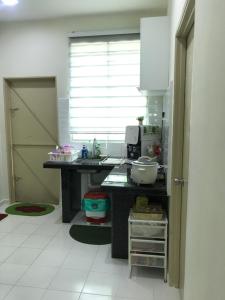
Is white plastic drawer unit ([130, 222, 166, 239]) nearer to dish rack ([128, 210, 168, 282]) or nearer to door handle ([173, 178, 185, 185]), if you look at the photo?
dish rack ([128, 210, 168, 282])

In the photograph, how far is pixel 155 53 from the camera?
2.79 m

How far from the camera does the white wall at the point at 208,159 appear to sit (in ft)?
2.50

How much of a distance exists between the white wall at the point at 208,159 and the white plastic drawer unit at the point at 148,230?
101cm

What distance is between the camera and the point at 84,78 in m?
3.72

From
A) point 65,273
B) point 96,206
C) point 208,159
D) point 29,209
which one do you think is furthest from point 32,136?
point 208,159

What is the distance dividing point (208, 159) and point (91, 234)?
255 centimetres

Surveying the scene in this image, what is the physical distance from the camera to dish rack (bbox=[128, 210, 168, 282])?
2.27m

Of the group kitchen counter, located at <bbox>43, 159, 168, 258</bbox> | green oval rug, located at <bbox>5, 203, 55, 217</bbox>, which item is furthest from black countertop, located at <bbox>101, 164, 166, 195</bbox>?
green oval rug, located at <bbox>5, 203, 55, 217</bbox>

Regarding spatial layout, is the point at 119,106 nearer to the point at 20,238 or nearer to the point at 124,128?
Answer: the point at 124,128

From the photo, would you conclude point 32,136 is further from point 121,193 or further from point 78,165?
point 121,193

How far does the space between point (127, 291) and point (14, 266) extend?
1.11 m

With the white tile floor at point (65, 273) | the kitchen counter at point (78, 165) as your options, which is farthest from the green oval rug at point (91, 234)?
the kitchen counter at point (78, 165)

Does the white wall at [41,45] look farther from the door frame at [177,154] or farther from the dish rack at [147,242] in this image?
the dish rack at [147,242]

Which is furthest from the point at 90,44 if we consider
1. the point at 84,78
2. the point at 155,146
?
the point at 155,146
